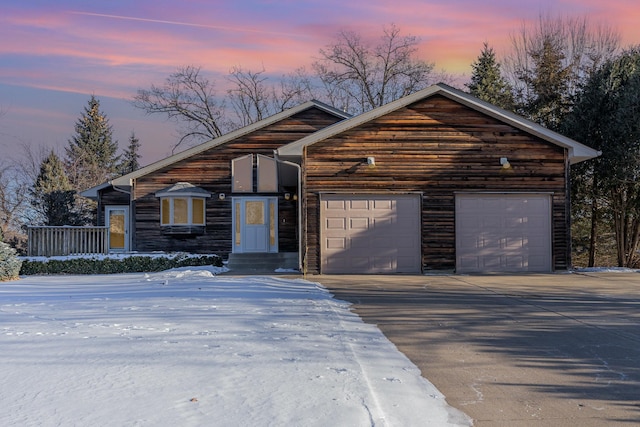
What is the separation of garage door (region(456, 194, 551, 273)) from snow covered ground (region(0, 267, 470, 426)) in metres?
7.25

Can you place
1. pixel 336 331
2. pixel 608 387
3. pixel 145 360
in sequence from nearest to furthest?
pixel 608 387
pixel 145 360
pixel 336 331

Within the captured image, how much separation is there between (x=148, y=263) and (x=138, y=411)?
13786 mm

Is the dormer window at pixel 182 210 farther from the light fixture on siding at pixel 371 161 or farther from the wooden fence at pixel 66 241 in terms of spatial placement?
the light fixture on siding at pixel 371 161

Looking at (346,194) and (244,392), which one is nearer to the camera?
(244,392)

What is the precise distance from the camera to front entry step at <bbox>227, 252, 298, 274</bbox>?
18.0 meters

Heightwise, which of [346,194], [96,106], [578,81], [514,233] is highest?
[96,106]

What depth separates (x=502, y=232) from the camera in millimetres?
15156

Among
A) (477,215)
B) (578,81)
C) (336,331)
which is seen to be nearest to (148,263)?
(477,215)

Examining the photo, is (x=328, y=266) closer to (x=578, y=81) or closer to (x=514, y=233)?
(x=514, y=233)

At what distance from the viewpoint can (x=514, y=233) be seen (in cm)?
1515

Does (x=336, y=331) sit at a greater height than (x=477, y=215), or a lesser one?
lesser

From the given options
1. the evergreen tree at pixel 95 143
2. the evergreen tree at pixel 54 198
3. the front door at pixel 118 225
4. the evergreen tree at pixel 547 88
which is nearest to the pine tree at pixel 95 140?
the evergreen tree at pixel 95 143

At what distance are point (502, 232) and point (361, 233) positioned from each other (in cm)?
386

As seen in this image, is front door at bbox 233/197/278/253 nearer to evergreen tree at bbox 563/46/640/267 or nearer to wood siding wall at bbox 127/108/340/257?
wood siding wall at bbox 127/108/340/257
